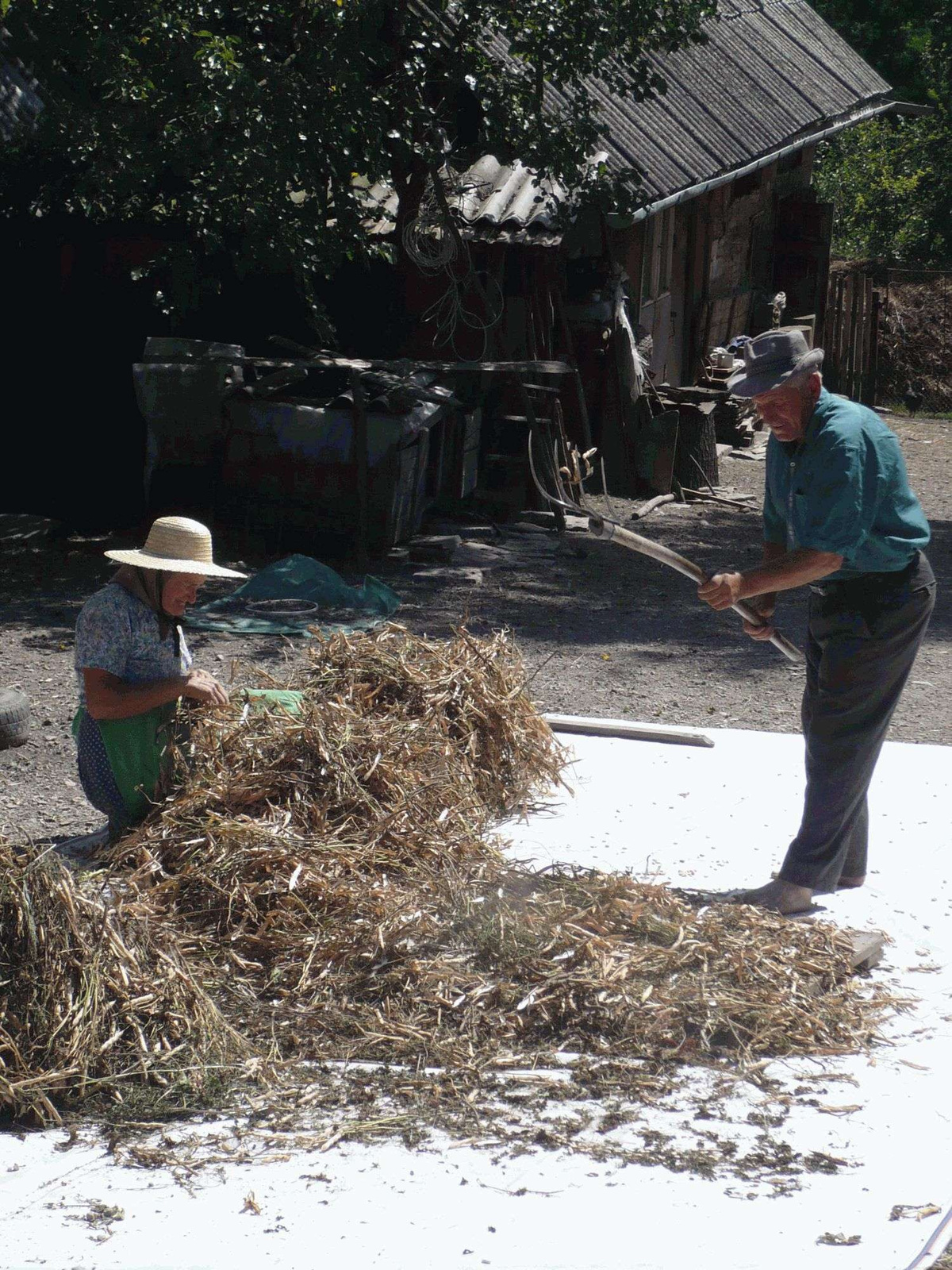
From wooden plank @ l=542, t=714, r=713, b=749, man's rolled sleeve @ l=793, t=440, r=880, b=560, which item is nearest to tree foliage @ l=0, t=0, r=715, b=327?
wooden plank @ l=542, t=714, r=713, b=749

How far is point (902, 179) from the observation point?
78.1ft

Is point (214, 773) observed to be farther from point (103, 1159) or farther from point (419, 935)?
point (103, 1159)

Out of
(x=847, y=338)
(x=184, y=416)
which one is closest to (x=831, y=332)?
(x=847, y=338)

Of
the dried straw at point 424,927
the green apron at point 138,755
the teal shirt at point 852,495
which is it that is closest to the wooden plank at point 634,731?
the dried straw at point 424,927

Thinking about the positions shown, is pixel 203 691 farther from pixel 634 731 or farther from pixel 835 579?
pixel 634 731

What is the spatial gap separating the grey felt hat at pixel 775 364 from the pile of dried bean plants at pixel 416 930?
4.57ft

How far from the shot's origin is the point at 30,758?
234 inches

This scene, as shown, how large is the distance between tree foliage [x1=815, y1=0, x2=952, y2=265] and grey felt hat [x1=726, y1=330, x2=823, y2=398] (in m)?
20.9

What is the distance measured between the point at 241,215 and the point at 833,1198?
27.2 ft

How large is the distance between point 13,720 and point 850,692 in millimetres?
3471

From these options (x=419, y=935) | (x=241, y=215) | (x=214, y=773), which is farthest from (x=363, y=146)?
(x=419, y=935)

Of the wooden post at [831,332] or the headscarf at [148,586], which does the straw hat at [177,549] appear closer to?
the headscarf at [148,586]

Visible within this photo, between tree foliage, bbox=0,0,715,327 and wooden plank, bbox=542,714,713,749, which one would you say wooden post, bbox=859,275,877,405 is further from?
wooden plank, bbox=542,714,713,749

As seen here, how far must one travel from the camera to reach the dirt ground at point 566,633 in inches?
257
